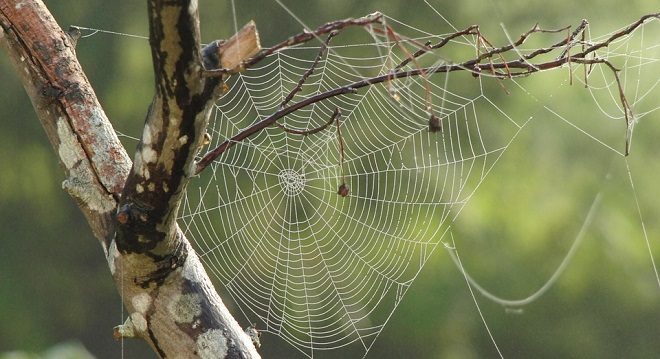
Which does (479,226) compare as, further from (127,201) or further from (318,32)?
(318,32)

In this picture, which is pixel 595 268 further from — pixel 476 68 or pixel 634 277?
pixel 476 68

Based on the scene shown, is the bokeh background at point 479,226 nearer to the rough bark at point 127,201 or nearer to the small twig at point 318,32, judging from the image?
the rough bark at point 127,201

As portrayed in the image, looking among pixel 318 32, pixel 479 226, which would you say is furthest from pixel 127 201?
pixel 479 226

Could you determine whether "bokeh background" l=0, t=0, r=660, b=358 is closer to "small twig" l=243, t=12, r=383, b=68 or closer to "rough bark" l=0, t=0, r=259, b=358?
"rough bark" l=0, t=0, r=259, b=358

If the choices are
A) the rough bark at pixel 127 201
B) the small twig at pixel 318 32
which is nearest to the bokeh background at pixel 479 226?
the rough bark at pixel 127 201

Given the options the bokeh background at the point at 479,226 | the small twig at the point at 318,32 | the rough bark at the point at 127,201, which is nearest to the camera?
the small twig at the point at 318,32
